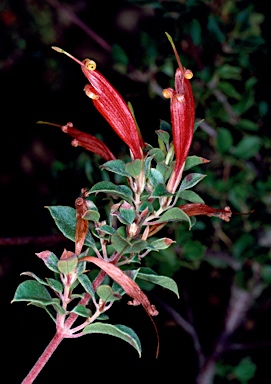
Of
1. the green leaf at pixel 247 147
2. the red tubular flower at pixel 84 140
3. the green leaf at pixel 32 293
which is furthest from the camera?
the green leaf at pixel 247 147

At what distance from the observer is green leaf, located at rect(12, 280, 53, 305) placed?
47 cm

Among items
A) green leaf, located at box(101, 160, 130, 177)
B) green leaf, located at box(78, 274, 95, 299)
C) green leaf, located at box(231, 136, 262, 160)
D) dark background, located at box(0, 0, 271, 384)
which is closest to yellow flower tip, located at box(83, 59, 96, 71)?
green leaf, located at box(101, 160, 130, 177)

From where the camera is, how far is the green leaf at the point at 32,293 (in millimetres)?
468

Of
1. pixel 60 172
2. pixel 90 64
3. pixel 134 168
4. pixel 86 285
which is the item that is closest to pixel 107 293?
pixel 86 285

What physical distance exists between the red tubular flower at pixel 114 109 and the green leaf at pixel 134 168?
0.04 metres

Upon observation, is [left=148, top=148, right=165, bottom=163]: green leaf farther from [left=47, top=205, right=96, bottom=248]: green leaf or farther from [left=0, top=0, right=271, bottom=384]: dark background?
[left=0, top=0, right=271, bottom=384]: dark background

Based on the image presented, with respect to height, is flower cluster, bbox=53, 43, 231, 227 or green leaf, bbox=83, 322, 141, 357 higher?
flower cluster, bbox=53, 43, 231, 227

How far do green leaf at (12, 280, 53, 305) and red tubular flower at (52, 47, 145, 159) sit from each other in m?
0.18

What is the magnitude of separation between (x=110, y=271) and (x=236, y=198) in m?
0.73

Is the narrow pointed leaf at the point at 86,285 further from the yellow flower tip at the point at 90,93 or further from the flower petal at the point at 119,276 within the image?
the yellow flower tip at the point at 90,93

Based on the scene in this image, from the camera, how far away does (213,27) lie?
99 centimetres

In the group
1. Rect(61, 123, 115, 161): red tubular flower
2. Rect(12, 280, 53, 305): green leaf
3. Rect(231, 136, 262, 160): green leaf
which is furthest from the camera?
Rect(231, 136, 262, 160): green leaf

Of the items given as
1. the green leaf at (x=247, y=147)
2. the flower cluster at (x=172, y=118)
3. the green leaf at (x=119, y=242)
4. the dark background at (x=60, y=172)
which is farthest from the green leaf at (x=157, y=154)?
the green leaf at (x=247, y=147)

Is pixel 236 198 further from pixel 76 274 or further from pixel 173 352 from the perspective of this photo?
pixel 173 352
